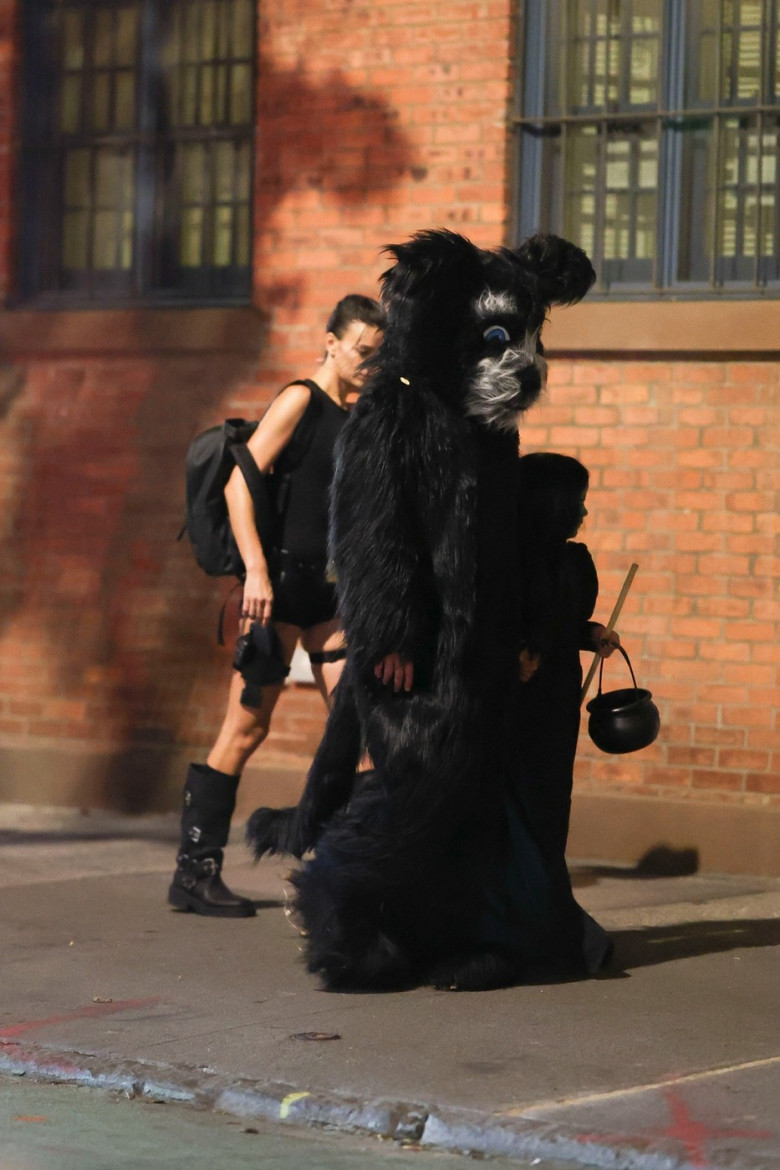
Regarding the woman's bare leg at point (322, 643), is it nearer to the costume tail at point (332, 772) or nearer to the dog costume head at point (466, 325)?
the costume tail at point (332, 772)

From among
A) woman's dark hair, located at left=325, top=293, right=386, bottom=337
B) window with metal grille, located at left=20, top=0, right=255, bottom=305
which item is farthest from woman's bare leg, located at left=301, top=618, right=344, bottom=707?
window with metal grille, located at left=20, top=0, right=255, bottom=305

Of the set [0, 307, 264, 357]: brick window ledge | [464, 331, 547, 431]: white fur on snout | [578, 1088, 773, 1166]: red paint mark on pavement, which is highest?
[0, 307, 264, 357]: brick window ledge

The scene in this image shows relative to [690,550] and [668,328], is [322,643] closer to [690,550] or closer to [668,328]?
[690,550]

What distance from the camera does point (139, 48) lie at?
10.2m

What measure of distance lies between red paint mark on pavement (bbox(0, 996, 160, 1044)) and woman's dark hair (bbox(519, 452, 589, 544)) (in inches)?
69.8

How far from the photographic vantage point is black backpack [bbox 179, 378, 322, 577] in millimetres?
7473

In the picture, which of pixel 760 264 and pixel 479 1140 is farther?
pixel 760 264

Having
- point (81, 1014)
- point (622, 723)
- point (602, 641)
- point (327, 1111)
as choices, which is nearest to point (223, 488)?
point (602, 641)

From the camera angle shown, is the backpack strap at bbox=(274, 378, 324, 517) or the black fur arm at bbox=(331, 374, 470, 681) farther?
the backpack strap at bbox=(274, 378, 324, 517)

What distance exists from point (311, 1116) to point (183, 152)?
623cm

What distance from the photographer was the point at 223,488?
750 centimetres

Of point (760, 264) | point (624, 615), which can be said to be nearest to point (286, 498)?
point (624, 615)

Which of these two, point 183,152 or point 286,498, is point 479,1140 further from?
point 183,152

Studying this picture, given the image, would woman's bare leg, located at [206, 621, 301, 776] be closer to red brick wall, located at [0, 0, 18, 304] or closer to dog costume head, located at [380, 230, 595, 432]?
dog costume head, located at [380, 230, 595, 432]
